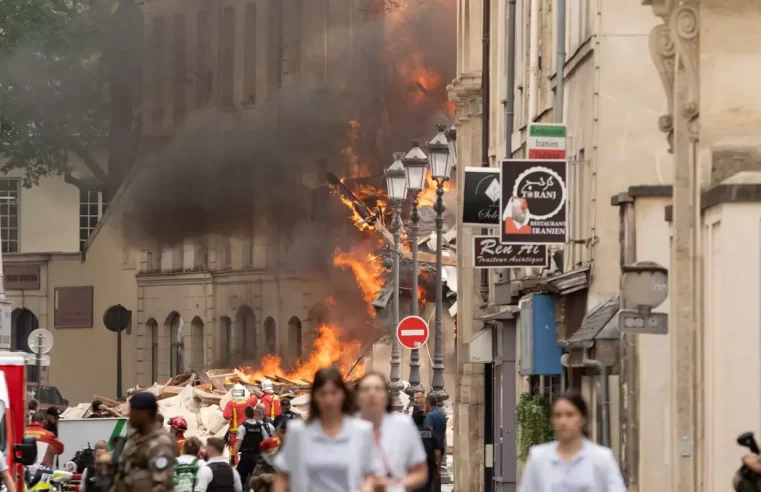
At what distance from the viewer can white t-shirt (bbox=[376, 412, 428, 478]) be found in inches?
409

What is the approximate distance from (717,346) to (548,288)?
29.2ft

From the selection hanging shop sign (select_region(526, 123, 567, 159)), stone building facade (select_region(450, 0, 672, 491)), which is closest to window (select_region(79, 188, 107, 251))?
stone building facade (select_region(450, 0, 672, 491))

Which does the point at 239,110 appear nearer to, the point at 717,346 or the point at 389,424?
the point at 717,346

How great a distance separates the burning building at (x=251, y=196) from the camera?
191ft

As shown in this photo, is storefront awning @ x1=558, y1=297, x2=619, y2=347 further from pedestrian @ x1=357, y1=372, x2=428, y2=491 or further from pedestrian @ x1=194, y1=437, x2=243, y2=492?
pedestrian @ x1=357, y1=372, x2=428, y2=491

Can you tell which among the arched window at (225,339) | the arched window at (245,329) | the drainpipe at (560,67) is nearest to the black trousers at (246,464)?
the drainpipe at (560,67)

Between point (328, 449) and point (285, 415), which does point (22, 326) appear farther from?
point (328, 449)

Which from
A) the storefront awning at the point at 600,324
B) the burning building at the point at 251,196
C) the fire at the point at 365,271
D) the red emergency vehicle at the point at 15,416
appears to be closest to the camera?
the red emergency vehicle at the point at 15,416

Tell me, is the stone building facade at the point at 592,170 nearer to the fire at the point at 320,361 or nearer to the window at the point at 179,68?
the fire at the point at 320,361

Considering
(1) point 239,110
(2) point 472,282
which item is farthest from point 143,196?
(2) point 472,282

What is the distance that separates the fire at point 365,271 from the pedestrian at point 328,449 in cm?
4741

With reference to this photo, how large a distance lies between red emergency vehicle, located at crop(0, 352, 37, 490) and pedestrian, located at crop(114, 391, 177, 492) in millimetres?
5433

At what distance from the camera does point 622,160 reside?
2180 cm

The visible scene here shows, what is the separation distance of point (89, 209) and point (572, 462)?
62328 mm
